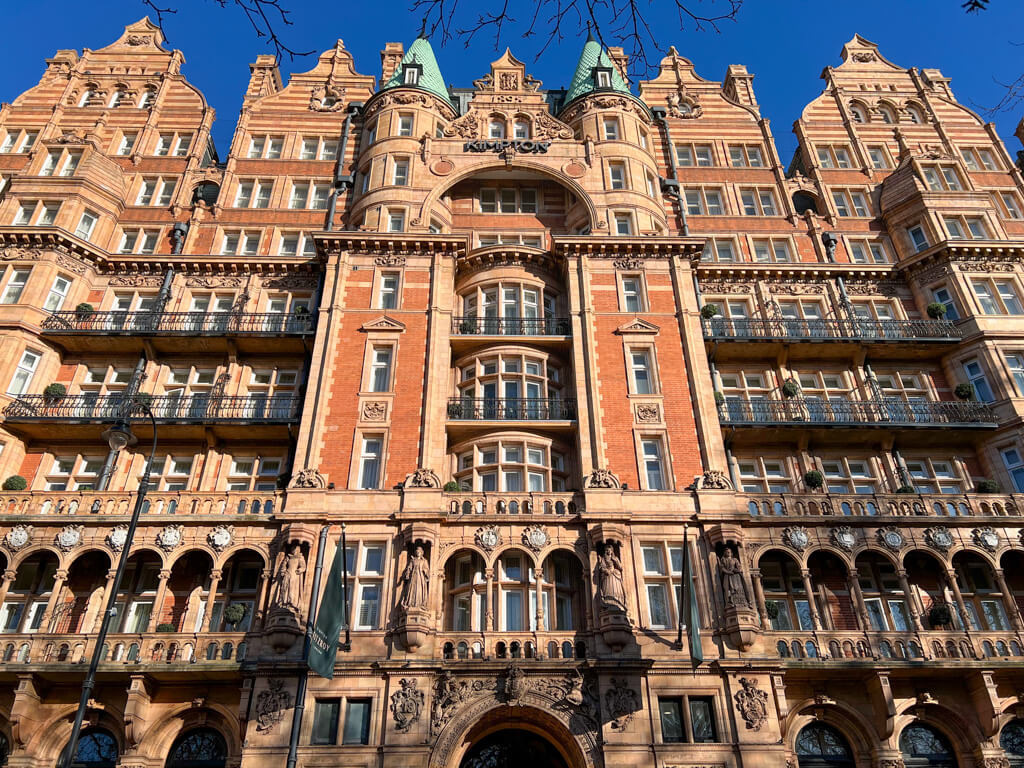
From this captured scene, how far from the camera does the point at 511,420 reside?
28391 mm

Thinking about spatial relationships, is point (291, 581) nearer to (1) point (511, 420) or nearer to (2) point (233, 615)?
(2) point (233, 615)

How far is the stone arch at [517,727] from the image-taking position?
2139 centimetres

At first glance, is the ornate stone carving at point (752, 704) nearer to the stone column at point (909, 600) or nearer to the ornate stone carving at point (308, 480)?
the stone column at point (909, 600)

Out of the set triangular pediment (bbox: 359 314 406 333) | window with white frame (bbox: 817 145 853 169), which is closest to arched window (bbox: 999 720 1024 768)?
triangular pediment (bbox: 359 314 406 333)

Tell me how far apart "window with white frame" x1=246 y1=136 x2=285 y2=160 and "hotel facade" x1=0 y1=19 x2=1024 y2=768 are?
0.58 ft

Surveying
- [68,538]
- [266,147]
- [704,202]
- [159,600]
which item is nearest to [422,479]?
[159,600]

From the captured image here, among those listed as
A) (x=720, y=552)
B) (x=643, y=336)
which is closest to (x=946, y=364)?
(x=643, y=336)

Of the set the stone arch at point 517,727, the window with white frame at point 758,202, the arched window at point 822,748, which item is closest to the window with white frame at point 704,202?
the window with white frame at point 758,202

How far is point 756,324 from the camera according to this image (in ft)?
109

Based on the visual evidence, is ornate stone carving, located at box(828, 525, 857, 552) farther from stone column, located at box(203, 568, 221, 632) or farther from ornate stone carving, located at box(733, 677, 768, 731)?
stone column, located at box(203, 568, 221, 632)

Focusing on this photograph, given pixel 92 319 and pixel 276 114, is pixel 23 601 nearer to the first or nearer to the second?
pixel 92 319

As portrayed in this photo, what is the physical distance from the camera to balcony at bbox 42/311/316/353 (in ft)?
101

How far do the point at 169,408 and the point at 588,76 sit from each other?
25840 millimetres

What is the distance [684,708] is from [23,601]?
20742 millimetres
